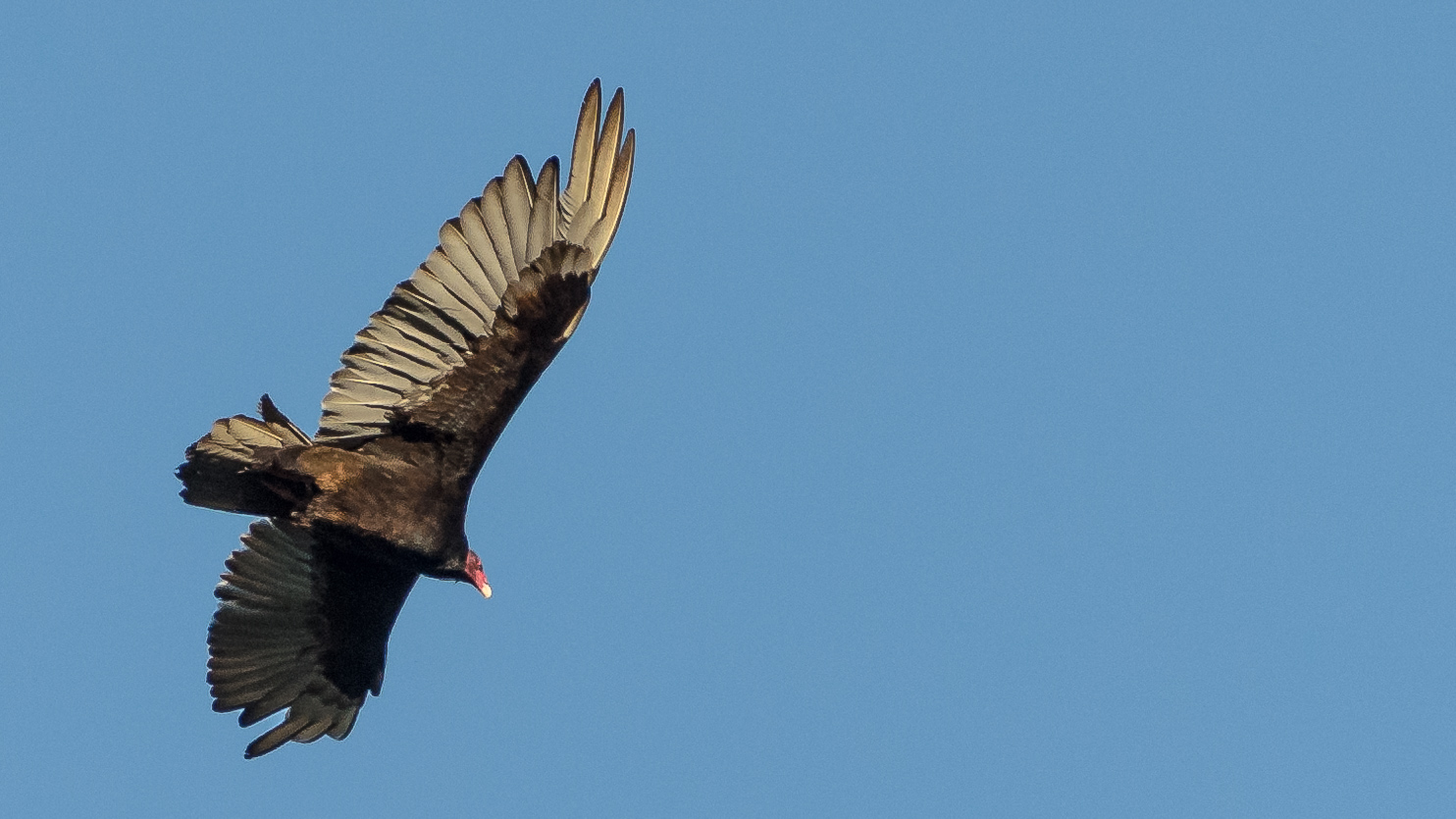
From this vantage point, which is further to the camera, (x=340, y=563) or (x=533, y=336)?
(x=340, y=563)

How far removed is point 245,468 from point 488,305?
1712 mm

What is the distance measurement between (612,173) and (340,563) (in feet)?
10.7

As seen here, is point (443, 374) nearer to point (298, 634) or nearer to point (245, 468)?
point (245, 468)

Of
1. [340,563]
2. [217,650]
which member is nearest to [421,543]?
[340,563]

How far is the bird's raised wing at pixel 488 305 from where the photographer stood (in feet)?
37.9

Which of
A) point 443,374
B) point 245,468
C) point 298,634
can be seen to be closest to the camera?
point 245,468

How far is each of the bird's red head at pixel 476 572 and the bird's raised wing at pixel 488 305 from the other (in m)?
0.83

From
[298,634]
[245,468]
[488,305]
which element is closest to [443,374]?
Result: [488,305]

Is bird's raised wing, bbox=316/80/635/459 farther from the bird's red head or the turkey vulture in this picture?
the bird's red head

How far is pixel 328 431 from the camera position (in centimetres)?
1173

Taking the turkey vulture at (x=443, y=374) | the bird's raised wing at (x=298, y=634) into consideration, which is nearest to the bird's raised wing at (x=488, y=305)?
the turkey vulture at (x=443, y=374)

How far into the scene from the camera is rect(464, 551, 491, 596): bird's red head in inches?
481

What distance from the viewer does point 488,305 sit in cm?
1164

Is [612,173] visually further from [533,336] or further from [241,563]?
[241,563]
